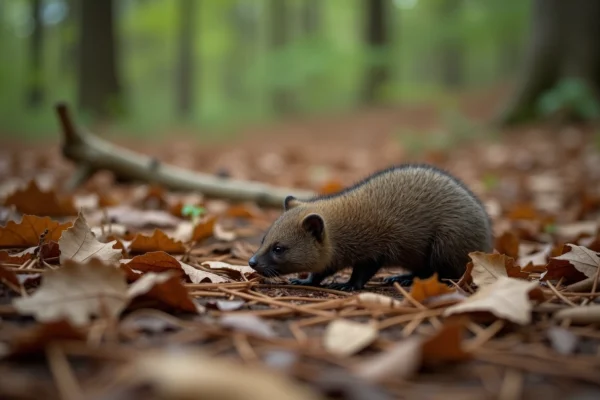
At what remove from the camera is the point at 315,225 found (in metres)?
3.32

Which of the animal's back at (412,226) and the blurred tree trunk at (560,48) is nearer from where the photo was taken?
the animal's back at (412,226)

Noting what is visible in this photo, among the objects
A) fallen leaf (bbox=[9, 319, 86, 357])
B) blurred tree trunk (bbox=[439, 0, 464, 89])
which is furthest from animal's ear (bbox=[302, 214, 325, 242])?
blurred tree trunk (bbox=[439, 0, 464, 89])

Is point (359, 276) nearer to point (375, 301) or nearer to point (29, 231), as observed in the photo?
point (375, 301)

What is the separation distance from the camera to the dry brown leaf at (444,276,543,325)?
2.01 metres

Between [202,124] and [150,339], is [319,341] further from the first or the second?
[202,124]

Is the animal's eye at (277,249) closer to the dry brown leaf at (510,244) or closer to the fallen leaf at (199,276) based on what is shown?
the fallen leaf at (199,276)

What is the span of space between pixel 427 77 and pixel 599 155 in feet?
153

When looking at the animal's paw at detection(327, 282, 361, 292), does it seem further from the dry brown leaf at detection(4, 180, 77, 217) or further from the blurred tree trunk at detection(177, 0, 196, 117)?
the blurred tree trunk at detection(177, 0, 196, 117)

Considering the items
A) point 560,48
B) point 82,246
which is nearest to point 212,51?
point 560,48

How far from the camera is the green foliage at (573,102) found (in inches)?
364

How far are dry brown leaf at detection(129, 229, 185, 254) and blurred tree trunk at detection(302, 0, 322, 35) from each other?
1293 inches

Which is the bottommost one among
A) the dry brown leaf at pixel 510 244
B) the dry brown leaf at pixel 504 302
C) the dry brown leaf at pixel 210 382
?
the dry brown leaf at pixel 510 244

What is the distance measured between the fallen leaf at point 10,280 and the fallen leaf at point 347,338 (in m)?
1.34

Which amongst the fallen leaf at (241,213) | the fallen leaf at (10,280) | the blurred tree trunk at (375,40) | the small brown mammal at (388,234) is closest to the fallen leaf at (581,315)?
the small brown mammal at (388,234)
